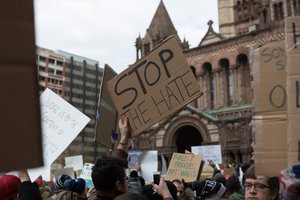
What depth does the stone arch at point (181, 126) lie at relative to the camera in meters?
35.0

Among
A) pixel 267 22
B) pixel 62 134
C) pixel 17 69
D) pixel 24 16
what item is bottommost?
pixel 62 134

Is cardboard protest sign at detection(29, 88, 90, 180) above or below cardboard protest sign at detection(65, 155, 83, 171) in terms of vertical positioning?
above

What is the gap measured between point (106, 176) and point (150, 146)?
3510 centimetres

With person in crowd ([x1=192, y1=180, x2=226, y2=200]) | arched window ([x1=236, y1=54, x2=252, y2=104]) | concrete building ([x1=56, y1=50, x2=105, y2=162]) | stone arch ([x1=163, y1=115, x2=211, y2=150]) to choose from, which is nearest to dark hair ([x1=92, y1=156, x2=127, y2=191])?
person in crowd ([x1=192, y1=180, x2=226, y2=200])

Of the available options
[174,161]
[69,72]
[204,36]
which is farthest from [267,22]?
[69,72]

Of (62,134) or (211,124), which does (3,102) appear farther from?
(211,124)

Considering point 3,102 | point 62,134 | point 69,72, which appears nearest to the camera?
point 3,102

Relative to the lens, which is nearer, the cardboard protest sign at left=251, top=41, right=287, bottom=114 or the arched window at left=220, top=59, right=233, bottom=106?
Result: the cardboard protest sign at left=251, top=41, right=287, bottom=114

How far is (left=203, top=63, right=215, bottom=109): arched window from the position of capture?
38250mm

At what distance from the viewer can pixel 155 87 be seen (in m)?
4.55

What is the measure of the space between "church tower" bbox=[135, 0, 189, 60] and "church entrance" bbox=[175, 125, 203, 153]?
27.9 feet

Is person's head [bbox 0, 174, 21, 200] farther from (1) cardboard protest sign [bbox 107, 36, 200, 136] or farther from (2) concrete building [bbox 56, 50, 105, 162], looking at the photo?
(2) concrete building [bbox 56, 50, 105, 162]

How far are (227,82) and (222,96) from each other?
4.46 ft

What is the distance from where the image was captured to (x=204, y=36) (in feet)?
140
